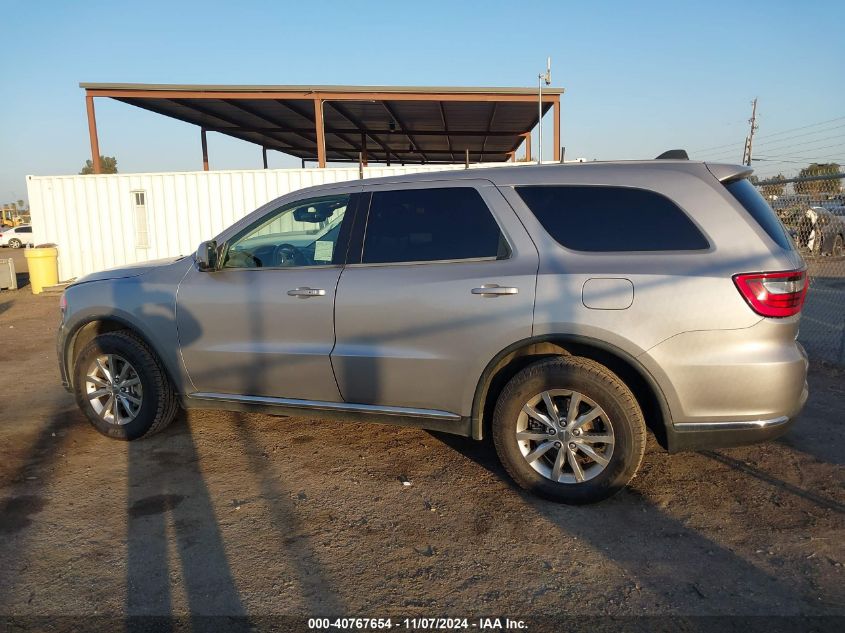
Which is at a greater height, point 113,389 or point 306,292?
point 306,292

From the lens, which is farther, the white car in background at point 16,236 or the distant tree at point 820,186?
the white car in background at point 16,236

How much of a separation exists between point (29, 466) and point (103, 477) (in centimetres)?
65

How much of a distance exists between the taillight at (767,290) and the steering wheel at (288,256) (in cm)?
261

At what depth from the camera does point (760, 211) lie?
3316 mm

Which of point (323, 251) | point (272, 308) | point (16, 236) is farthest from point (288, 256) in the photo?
point (16, 236)

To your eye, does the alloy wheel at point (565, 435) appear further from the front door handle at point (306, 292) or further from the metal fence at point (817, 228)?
the metal fence at point (817, 228)

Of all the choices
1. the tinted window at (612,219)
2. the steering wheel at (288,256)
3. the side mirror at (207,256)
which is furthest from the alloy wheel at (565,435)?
the side mirror at (207,256)

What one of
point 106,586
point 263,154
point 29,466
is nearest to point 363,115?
point 263,154

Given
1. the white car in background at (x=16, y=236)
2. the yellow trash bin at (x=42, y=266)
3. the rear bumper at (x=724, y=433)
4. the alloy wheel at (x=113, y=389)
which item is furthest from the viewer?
the white car in background at (x=16, y=236)

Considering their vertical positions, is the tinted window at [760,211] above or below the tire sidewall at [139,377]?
above

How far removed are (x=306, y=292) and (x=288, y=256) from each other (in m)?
0.47

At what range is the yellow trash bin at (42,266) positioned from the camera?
1334 cm

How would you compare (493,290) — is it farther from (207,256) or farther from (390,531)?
(207,256)

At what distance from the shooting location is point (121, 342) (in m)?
4.46
